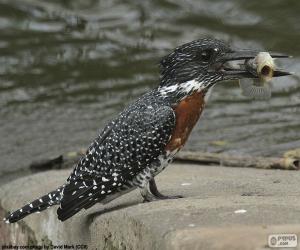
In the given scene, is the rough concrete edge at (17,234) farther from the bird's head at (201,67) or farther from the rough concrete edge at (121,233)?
the bird's head at (201,67)

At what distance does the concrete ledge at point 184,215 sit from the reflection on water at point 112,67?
6.01 feet

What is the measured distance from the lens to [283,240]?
3.90 meters

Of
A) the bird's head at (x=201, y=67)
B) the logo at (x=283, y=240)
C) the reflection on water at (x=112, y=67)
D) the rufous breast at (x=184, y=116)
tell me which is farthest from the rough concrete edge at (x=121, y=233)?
the reflection on water at (x=112, y=67)

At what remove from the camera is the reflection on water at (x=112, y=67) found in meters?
8.42

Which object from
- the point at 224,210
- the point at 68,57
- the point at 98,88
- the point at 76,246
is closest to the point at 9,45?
the point at 68,57

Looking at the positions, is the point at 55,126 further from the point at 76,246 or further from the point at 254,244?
the point at 254,244

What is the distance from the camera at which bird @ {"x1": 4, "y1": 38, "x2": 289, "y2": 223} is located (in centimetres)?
481

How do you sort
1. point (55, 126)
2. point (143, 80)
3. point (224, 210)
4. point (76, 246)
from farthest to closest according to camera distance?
point (143, 80), point (55, 126), point (76, 246), point (224, 210)

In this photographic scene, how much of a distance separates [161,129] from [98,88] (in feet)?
17.2

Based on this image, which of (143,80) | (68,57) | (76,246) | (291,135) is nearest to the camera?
(76,246)

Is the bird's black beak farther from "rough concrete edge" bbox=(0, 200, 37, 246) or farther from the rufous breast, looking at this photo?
"rough concrete edge" bbox=(0, 200, 37, 246)

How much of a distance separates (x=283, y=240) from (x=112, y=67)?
6792 mm

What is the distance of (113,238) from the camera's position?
15.6 ft

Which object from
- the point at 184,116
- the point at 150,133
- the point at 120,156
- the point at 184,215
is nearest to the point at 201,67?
the point at 184,116
